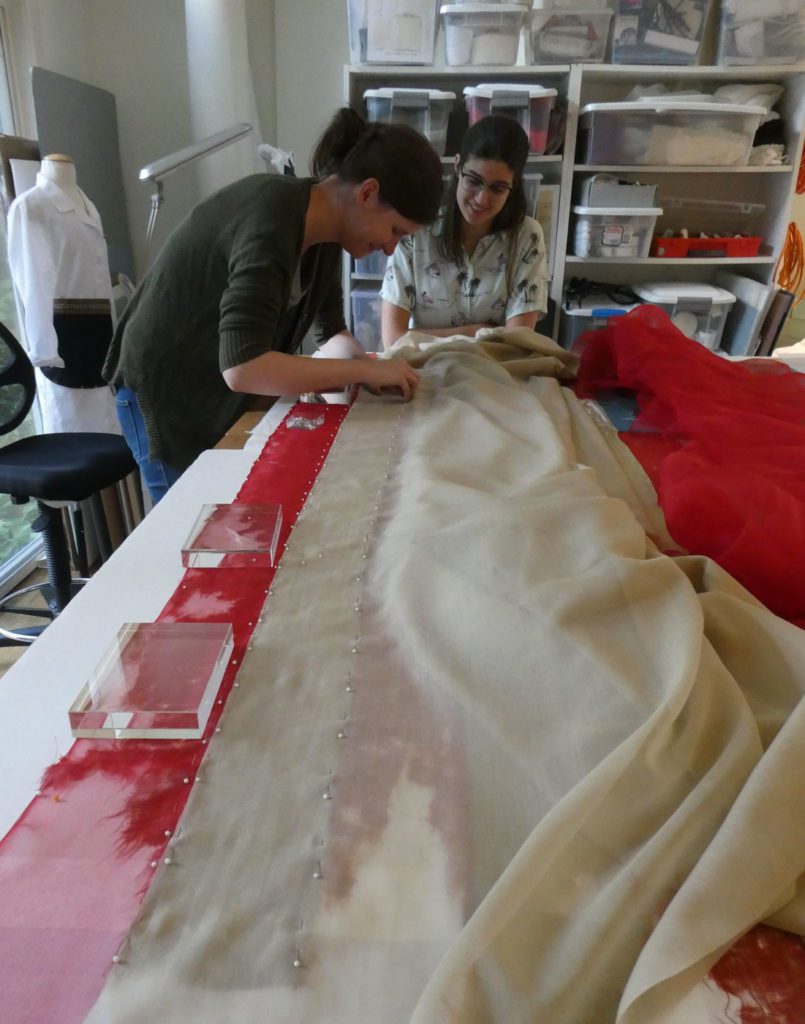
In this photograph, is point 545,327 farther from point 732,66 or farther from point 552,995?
point 552,995

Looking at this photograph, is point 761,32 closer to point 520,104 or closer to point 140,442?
point 520,104

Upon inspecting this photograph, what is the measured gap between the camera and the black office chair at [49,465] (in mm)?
1647

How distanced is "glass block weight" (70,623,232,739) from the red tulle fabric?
523 millimetres

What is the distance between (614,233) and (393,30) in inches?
36.3

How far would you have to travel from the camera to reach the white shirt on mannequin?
6.56 feet

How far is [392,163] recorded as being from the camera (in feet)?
3.57

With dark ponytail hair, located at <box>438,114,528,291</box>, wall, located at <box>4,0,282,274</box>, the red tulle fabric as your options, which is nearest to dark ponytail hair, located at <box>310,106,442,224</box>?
the red tulle fabric

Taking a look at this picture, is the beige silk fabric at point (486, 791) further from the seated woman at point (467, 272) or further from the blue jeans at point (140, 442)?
the seated woman at point (467, 272)

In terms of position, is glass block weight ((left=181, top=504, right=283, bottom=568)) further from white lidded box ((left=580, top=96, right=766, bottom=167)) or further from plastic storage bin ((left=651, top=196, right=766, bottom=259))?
plastic storage bin ((left=651, top=196, right=766, bottom=259))

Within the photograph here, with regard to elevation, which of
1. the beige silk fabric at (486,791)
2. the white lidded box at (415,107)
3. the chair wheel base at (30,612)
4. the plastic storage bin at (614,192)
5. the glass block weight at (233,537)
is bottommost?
the chair wheel base at (30,612)

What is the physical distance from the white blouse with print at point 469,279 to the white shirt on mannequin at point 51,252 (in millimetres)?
901

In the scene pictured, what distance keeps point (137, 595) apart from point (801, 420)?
1.01 m

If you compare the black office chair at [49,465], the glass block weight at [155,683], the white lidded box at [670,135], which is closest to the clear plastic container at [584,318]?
the white lidded box at [670,135]

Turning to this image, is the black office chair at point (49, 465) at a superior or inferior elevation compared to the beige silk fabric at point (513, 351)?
inferior
